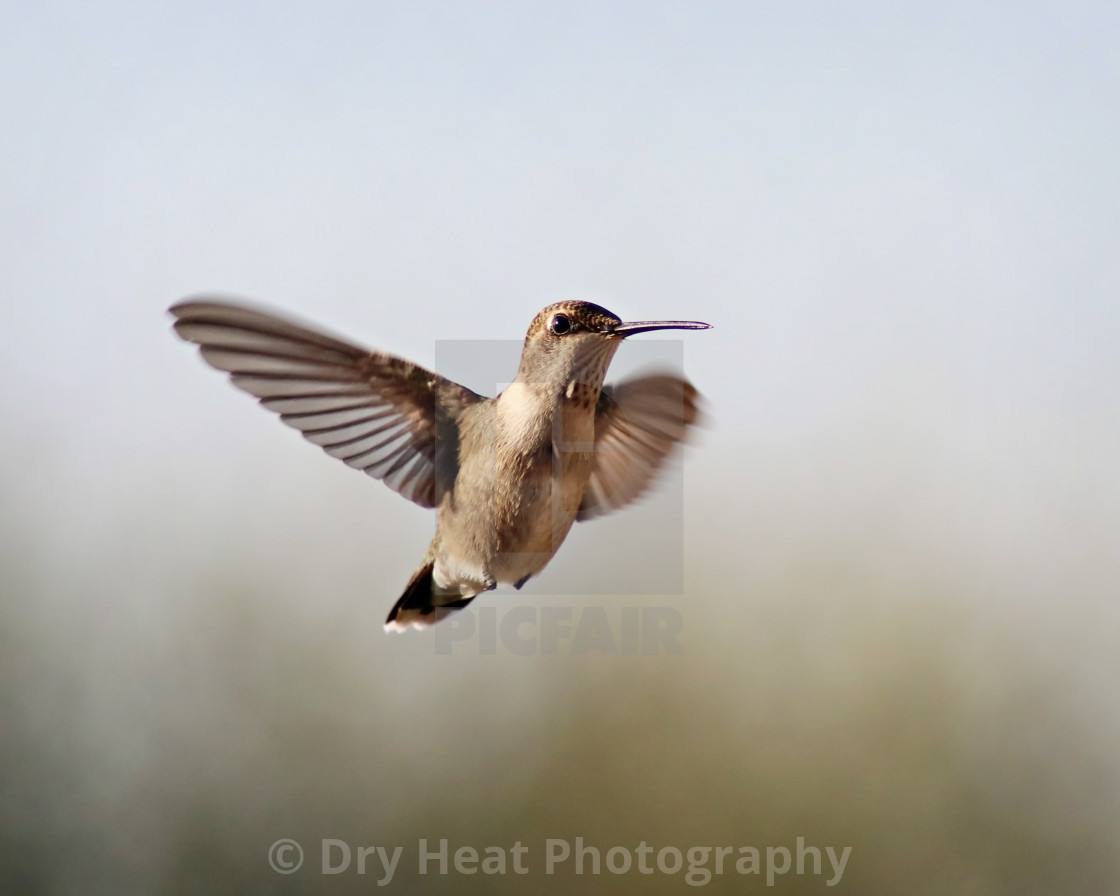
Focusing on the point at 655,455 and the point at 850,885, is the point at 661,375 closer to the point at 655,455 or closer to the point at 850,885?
the point at 655,455

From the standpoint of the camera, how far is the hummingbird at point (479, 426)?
689mm

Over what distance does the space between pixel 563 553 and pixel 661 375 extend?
7.9 inches

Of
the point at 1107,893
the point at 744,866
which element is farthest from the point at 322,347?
the point at 1107,893

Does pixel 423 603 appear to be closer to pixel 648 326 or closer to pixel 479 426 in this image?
pixel 479 426

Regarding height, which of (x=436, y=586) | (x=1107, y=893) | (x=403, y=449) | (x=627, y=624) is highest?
(x=403, y=449)

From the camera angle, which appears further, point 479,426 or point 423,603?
point 423,603

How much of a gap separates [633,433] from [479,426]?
170 millimetres

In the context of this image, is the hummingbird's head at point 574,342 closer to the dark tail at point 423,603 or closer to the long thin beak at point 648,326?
the long thin beak at point 648,326

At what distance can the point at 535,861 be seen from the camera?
2896 millimetres

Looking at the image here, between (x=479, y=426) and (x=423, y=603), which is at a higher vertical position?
(x=479, y=426)

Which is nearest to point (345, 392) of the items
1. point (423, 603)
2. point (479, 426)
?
point (479, 426)

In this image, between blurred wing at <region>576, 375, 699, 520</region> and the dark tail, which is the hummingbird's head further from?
the dark tail

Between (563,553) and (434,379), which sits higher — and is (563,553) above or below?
below

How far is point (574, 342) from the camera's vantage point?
0.72 m
